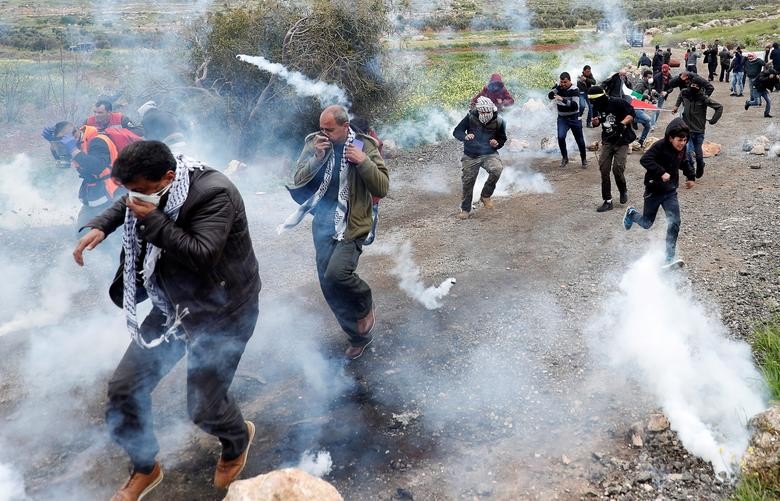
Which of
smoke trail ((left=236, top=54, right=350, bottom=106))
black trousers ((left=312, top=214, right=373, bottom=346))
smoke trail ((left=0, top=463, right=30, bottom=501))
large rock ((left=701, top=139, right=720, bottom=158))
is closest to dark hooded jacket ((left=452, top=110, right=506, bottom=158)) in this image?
black trousers ((left=312, top=214, right=373, bottom=346))

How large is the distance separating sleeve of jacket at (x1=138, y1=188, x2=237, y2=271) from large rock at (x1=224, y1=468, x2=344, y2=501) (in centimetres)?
103

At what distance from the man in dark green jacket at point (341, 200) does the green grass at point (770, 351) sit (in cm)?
265

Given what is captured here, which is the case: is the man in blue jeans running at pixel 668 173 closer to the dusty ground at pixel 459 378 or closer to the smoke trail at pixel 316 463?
the dusty ground at pixel 459 378

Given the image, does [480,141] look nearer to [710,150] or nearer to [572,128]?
[572,128]

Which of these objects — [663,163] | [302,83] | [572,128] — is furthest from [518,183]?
[302,83]

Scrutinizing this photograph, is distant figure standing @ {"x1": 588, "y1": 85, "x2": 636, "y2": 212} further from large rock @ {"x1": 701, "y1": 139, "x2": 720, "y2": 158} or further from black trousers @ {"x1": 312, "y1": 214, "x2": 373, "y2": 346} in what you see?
black trousers @ {"x1": 312, "y1": 214, "x2": 373, "y2": 346}

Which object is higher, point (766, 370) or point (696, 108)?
point (696, 108)

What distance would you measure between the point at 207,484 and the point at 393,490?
1026 mm

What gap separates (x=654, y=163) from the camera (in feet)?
18.4

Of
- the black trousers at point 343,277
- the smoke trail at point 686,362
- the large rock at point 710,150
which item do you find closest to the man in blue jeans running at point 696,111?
the large rock at point 710,150

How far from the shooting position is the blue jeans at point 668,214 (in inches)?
216

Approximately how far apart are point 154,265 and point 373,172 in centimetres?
165

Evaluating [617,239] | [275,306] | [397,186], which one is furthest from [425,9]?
[275,306]

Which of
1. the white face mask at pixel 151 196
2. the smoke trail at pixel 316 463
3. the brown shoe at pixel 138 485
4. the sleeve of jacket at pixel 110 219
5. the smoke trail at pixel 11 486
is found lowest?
the smoke trail at pixel 316 463
